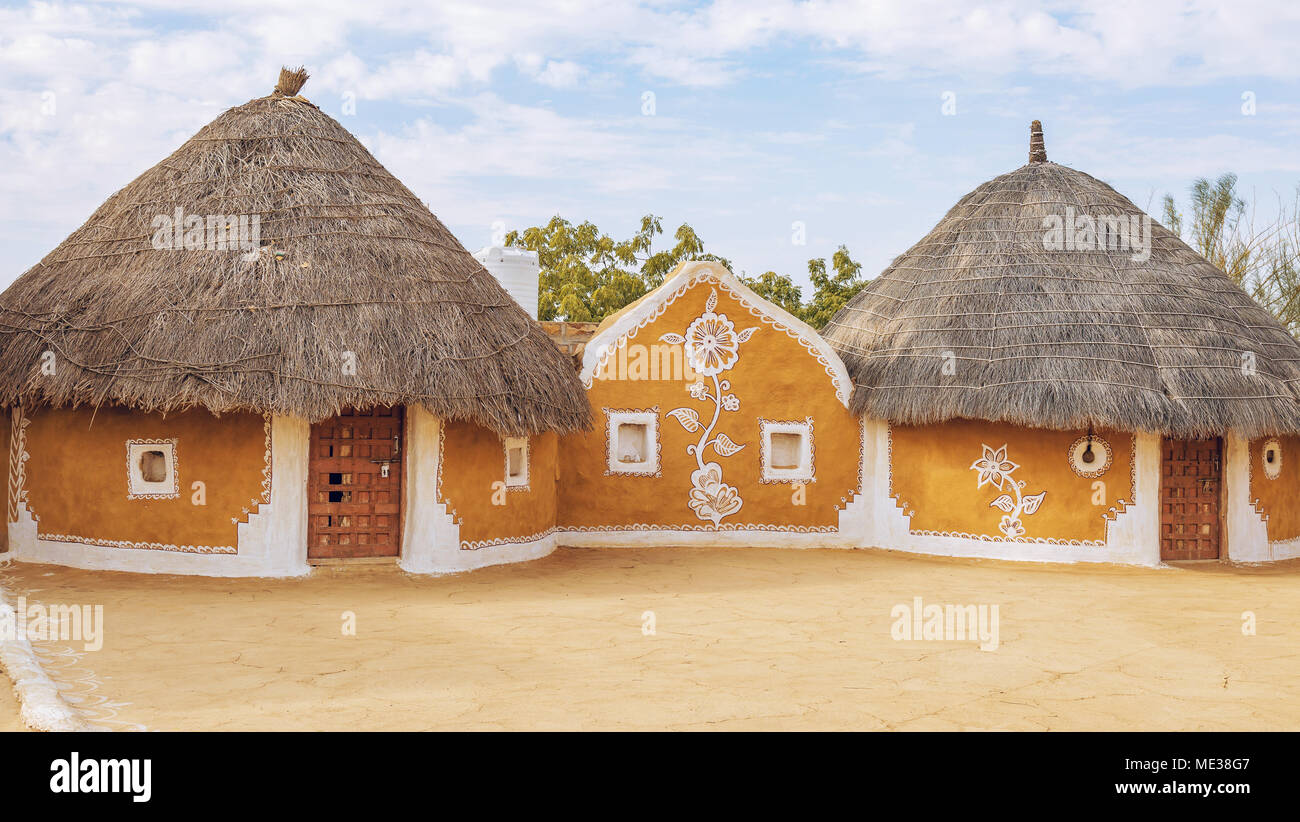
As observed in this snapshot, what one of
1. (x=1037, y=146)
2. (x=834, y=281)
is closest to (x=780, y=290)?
(x=834, y=281)

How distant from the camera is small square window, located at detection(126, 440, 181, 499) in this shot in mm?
10104

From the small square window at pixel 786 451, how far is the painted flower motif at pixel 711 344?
2.71ft

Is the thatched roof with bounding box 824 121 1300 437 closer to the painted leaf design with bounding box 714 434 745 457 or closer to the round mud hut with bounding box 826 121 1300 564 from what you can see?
the round mud hut with bounding box 826 121 1300 564

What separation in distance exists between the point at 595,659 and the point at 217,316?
203 inches

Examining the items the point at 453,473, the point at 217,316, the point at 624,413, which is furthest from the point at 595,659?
the point at 624,413

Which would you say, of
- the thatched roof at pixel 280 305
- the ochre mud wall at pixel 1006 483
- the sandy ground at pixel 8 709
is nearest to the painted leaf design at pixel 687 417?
the thatched roof at pixel 280 305

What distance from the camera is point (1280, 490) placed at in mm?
12680

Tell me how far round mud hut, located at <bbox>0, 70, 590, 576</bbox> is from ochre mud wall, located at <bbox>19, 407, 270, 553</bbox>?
0.02m

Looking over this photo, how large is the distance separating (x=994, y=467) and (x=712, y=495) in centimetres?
315

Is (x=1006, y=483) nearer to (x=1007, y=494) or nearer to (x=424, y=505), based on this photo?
(x=1007, y=494)

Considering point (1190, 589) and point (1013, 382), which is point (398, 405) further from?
point (1190, 589)

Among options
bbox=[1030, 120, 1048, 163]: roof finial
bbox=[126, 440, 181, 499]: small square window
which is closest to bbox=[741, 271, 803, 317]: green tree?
bbox=[1030, 120, 1048, 163]: roof finial

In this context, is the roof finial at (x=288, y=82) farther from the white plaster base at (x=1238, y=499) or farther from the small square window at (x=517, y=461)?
the white plaster base at (x=1238, y=499)

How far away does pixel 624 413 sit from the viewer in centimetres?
1287
